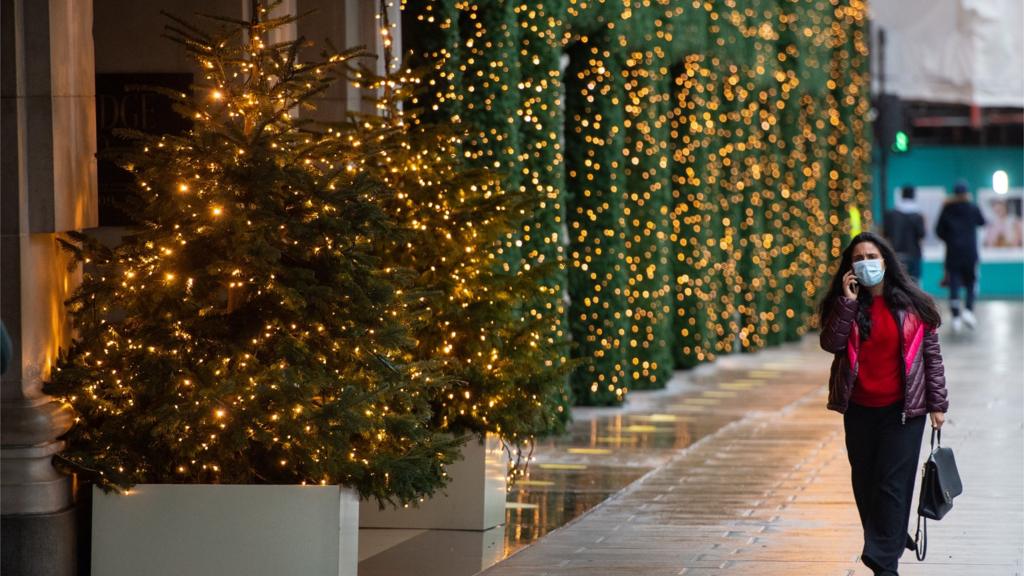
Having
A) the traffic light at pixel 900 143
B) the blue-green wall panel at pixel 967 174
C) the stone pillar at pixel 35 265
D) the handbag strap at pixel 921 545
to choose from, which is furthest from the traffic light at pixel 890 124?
the stone pillar at pixel 35 265

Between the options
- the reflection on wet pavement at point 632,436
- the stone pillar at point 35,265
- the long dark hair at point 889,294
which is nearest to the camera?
the stone pillar at point 35,265

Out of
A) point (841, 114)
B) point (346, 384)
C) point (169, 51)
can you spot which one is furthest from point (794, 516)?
point (841, 114)

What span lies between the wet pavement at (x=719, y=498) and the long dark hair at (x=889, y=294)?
1313 mm

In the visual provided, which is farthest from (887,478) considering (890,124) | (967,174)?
(967,174)

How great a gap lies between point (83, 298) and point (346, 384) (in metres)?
1.30

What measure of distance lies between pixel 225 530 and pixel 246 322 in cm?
94

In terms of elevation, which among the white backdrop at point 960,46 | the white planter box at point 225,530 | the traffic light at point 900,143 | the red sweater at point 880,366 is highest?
the white backdrop at point 960,46

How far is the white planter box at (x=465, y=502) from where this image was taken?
10.9m

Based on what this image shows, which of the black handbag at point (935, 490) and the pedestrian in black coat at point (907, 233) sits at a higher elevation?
the pedestrian in black coat at point (907, 233)

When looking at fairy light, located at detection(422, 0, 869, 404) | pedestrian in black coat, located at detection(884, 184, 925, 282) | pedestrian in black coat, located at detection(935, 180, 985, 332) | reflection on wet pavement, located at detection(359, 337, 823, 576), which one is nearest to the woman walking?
reflection on wet pavement, located at detection(359, 337, 823, 576)

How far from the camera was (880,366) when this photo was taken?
908 centimetres

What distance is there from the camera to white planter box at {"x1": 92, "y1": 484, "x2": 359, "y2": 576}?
336 inches

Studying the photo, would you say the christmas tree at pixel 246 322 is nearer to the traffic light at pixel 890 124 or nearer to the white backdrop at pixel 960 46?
the white backdrop at pixel 960 46

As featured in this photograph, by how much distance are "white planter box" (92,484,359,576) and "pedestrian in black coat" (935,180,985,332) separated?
69.2ft
